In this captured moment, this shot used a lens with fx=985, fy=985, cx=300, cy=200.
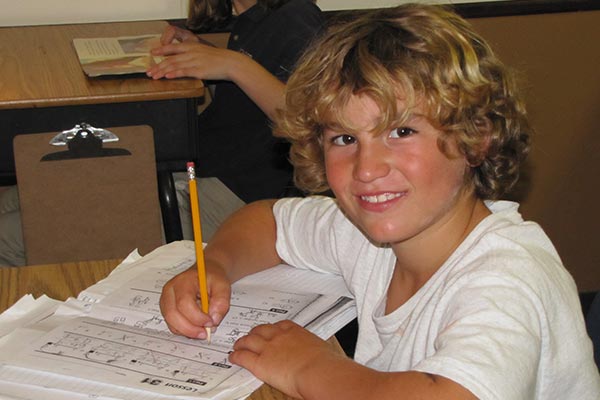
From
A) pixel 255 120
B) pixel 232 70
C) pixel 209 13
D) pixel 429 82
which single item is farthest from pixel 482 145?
pixel 209 13

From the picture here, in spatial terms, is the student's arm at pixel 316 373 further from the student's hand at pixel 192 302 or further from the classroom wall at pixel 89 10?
the classroom wall at pixel 89 10

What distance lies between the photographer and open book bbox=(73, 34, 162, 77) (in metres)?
2.07

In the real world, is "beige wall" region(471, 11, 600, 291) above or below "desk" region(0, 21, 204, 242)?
below

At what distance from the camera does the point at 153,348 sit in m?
1.15

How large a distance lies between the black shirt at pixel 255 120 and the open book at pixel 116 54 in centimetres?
21

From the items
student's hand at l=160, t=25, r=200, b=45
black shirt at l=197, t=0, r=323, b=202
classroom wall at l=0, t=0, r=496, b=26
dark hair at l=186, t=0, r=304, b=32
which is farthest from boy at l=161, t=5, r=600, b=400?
classroom wall at l=0, t=0, r=496, b=26

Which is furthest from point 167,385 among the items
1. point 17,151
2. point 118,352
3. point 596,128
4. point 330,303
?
point 596,128

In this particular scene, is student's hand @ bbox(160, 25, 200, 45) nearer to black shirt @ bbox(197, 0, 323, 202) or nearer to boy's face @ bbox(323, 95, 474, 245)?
black shirt @ bbox(197, 0, 323, 202)

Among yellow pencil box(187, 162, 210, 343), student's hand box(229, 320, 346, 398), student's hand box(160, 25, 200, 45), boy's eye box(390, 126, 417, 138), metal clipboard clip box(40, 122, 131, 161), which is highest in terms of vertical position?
boy's eye box(390, 126, 417, 138)

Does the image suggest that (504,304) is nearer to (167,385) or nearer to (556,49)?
(167,385)

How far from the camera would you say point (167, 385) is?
3.48 feet

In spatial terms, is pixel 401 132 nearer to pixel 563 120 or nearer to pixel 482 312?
pixel 482 312

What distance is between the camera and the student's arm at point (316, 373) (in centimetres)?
96

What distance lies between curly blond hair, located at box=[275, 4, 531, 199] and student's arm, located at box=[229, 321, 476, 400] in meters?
0.27
